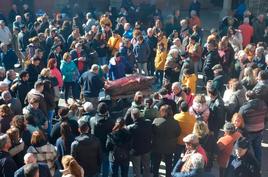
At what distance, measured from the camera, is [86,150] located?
29.6 ft

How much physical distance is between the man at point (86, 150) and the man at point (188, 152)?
4.84ft

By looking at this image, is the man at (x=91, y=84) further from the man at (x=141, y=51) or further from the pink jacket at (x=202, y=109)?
the pink jacket at (x=202, y=109)

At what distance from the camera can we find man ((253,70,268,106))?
11.1 metres

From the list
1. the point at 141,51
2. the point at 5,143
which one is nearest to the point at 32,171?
the point at 5,143

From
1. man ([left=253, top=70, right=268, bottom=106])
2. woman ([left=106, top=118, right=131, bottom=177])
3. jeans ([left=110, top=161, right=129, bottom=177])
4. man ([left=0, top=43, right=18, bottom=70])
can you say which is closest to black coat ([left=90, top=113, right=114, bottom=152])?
woman ([left=106, top=118, right=131, bottom=177])

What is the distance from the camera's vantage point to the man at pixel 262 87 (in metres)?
11.1

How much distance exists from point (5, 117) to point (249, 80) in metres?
5.30

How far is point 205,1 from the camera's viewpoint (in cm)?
2889

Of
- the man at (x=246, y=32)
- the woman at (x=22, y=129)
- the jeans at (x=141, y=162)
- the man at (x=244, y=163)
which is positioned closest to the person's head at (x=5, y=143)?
the woman at (x=22, y=129)

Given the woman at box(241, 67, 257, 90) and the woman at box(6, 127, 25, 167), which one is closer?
the woman at box(6, 127, 25, 167)

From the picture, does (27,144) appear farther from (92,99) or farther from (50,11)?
(50,11)

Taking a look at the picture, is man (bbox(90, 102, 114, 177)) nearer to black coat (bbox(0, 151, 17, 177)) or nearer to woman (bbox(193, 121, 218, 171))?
woman (bbox(193, 121, 218, 171))

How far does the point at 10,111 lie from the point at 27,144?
38.5 inches

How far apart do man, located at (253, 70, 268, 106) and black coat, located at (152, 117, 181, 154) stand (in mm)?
2142
